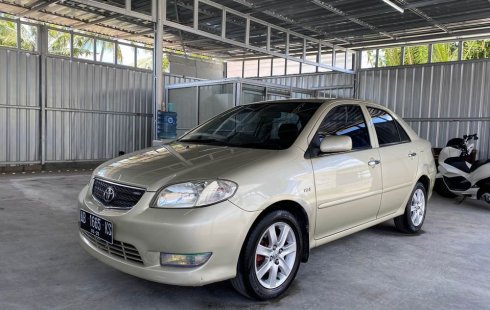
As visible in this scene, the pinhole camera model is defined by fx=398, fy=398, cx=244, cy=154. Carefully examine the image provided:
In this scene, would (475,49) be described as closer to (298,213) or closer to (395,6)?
(395,6)

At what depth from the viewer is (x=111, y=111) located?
11578 mm

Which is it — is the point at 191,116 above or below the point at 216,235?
above

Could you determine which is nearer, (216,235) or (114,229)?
(216,235)

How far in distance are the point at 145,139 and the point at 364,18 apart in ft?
23.8

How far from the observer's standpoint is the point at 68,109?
10633mm

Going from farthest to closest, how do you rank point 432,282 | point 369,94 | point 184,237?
point 369,94
point 432,282
point 184,237

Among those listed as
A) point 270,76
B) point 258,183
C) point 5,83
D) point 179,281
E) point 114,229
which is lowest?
point 179,281

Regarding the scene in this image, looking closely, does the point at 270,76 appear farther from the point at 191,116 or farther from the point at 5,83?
the point at 5,83

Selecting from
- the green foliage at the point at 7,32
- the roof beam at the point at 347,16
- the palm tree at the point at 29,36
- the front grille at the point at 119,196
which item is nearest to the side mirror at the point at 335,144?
the front grille at the point at 119,196

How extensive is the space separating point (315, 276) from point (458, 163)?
16.8 feet

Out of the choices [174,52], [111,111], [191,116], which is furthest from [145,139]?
[174,52]

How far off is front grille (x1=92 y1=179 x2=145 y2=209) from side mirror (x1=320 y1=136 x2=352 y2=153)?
1.44m

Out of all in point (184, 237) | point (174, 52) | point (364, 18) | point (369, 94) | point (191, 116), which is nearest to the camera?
point (184, 237)

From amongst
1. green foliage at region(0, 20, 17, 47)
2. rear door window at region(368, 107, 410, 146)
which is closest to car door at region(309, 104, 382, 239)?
rear door window at region(368, 107, 410, 146)
